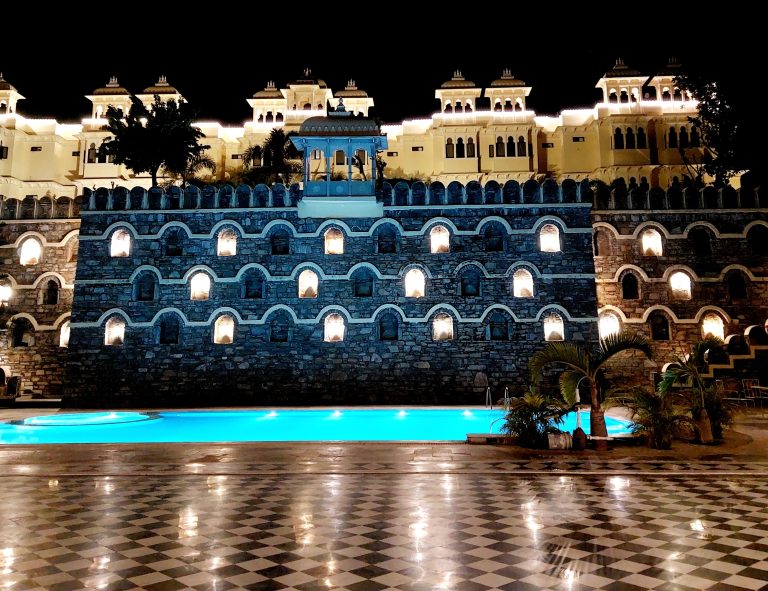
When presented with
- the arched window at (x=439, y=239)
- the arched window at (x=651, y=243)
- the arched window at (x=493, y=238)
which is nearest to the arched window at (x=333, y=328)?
the arched window at (x=439, y=239)

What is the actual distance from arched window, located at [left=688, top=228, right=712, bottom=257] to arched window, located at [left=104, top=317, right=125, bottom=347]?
21130 millimetres

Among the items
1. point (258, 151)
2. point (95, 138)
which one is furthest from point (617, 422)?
point (95, 138)

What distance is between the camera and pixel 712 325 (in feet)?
69.7

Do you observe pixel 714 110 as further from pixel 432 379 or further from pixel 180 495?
pixel 180 495

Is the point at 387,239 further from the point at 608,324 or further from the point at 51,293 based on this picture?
the point at 51,293

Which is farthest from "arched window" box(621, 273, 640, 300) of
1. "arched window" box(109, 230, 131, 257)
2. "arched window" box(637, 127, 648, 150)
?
"arched window" box(637, 127, 648, 150)

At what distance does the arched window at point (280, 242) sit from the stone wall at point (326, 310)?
190mm

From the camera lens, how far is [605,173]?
39.6m

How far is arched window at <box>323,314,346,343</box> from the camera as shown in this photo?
68.7 ft

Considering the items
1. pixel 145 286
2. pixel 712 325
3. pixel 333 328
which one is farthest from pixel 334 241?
pixel 712 325

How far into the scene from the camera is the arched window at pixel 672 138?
3959cm

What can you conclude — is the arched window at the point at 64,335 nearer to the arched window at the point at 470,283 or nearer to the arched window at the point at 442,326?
the arched window at the point at 442,326

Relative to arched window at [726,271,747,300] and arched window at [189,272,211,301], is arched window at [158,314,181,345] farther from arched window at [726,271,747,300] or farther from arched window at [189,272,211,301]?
arched window at [726,271,747,300]

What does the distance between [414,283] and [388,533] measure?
1558 centimetres
